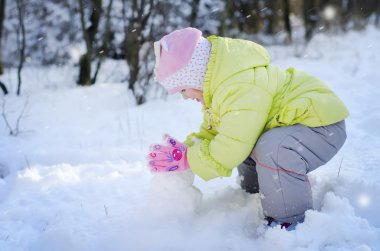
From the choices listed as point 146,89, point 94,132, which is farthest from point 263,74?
point 146,89

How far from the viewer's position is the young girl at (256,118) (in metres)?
1.94

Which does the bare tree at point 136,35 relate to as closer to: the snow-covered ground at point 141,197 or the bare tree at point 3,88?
the snow-covered ground at point 141,197

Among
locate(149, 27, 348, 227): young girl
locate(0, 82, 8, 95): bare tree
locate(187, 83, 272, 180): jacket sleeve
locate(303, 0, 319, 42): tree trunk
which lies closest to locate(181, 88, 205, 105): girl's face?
locate(149, 27, 348, 227): young girl

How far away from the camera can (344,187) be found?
2.36m

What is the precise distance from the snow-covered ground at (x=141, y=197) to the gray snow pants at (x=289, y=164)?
0.12m

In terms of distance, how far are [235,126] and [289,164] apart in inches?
12.3

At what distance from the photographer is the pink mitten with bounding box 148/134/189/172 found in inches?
82.3

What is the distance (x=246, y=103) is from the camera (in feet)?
6.26

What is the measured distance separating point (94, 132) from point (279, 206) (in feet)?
7.62

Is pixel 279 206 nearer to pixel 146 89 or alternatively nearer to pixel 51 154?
pixel 51 154

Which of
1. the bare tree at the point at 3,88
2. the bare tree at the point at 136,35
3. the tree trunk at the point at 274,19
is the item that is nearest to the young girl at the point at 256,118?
the bare tree at the point at 136,35

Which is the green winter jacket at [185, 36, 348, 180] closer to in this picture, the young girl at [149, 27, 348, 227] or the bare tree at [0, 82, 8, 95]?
the young girl at [149, 27, 348, 227]

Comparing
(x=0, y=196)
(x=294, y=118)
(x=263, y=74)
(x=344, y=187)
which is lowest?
(x=0, y=196)

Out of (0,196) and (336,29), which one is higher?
(0,196)
